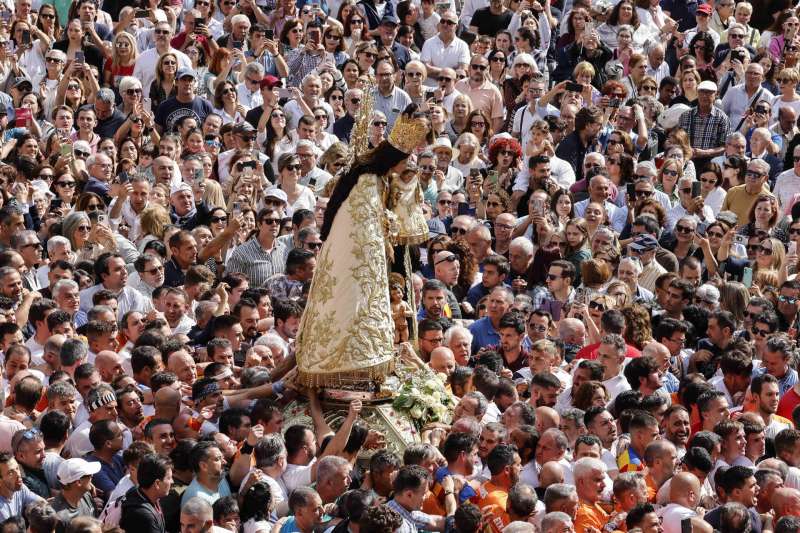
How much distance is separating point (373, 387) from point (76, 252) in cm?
467

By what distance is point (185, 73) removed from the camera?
2177 cm

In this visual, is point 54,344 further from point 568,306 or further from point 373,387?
point 568,306

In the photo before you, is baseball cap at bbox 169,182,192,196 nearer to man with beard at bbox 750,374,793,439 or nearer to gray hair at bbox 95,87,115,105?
gray hair at bbox 95,87,115,105

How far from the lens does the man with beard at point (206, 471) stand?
13.5m

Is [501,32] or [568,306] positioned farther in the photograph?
[501,32]

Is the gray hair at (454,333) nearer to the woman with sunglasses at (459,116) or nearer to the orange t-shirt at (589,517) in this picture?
the orange t-shirt at (589,517)

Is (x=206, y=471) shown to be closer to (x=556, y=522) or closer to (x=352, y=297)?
(x=352, y=297)

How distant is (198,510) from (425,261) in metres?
6.71

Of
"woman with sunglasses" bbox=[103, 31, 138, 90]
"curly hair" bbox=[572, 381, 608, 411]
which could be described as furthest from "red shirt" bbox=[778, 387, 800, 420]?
"woman with sunglasses" bbox=[103, 31, 138, 90]

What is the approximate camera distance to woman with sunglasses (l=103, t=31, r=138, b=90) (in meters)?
22.7

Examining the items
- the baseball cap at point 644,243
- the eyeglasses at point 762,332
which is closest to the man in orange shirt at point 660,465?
the eyeglasses at point 762,332

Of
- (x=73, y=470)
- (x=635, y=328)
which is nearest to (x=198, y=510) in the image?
(x=73, y=470)

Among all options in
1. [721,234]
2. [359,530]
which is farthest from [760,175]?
[359,530]

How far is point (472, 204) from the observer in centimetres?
2064
